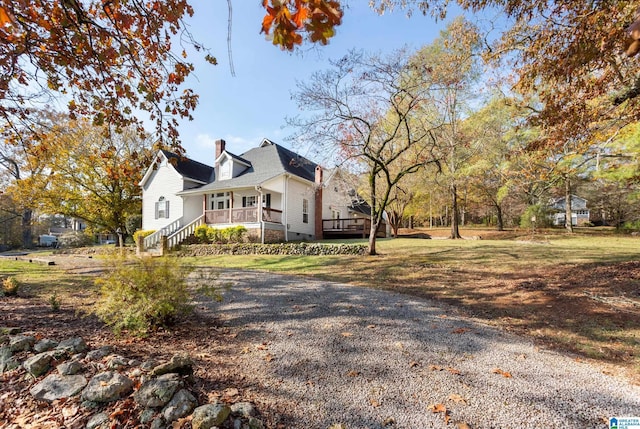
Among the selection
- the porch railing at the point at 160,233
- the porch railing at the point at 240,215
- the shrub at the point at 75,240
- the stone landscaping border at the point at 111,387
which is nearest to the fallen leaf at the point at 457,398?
the stone landscaping border at the point at 111,387

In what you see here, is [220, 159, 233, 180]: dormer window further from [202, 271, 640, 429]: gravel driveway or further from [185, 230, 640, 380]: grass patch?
[202, 271, 640, 429]: gravel driveway

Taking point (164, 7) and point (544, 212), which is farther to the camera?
point (544, 212)

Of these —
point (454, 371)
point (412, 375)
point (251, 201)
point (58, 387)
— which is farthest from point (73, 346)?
point (251, 201)

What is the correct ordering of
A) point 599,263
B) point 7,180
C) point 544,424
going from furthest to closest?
point 7,180, point 599,263, point 544,424

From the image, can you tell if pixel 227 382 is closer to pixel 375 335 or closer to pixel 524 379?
pixel 375 335

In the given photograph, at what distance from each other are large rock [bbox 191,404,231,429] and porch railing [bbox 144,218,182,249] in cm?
1944

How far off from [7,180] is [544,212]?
4522 centimetres

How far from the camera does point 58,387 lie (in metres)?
2.92

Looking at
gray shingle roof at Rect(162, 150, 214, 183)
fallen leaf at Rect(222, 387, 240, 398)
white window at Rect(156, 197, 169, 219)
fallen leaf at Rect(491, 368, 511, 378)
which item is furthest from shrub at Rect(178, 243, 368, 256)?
fallen leaf at Rect(222, 387, 240, 398)

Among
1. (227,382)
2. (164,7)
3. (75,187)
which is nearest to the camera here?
(227,382)

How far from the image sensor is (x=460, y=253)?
508 inches

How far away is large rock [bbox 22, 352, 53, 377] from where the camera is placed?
3176 mm

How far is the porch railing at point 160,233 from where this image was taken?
20.1m

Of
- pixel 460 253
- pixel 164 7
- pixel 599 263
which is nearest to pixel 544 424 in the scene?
pixel 164 7
